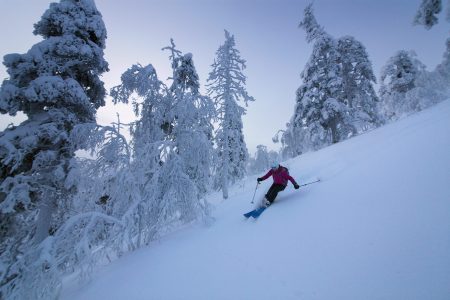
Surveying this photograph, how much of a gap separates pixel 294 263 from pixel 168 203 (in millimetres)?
4574

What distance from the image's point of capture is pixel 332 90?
1731cm

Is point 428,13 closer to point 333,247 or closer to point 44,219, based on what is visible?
point 333,247

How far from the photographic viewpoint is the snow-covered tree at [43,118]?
7.98 m

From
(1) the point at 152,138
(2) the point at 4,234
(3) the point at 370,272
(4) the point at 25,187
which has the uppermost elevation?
(1) the point at 152,138

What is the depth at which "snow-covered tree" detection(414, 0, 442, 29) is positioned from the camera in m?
10.6

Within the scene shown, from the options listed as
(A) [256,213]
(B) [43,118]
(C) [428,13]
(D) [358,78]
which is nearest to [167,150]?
(A) [256,213]

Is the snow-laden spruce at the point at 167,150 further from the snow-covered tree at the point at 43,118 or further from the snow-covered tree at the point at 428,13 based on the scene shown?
the snow-covered tree at the point at 428,13

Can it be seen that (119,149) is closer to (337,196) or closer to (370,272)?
(337,196)

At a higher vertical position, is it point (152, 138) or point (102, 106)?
point (102, 106)

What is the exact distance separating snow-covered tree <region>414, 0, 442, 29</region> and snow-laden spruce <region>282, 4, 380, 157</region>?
5.94 meters

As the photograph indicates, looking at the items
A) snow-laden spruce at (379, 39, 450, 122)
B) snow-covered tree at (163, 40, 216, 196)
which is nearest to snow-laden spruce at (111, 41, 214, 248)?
snow-covered tree at (163, 40, 216, 196)

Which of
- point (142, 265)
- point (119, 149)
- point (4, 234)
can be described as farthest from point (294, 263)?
point (4, 234)

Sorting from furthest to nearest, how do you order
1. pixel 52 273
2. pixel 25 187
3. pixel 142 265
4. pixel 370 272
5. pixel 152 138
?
pixel 152 138 → pixel 25 187 → pixel 142 265 → pixel 52 273 → pixel 370 272

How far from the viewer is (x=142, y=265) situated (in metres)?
6.01
